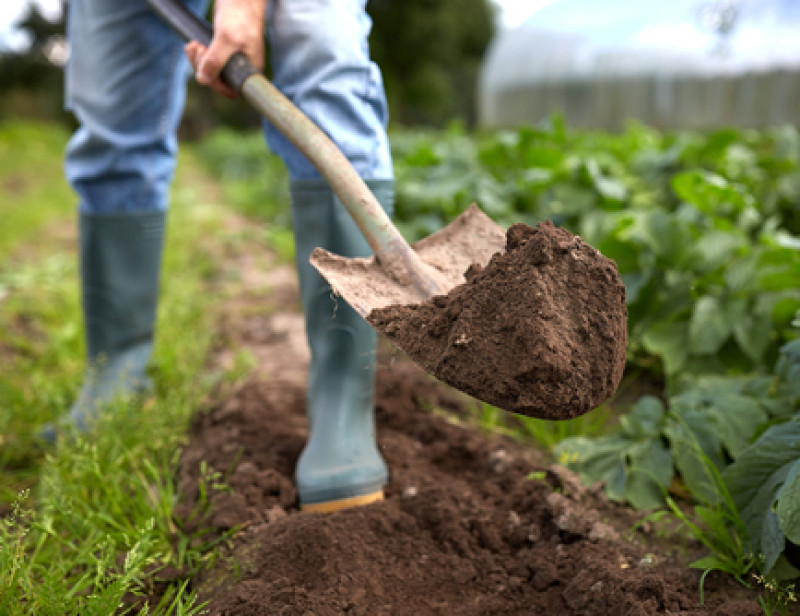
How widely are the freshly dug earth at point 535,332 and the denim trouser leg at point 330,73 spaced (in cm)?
46

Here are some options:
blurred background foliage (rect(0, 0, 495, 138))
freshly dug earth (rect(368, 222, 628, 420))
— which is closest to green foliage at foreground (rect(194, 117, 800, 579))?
freshly dug earth (rect(368, 222, 628, 420))

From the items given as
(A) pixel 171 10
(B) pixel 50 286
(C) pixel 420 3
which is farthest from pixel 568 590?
(C) pixel 420 3

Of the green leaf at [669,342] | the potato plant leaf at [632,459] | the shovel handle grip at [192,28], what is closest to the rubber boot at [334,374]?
the shovel handle grip at [192,28]

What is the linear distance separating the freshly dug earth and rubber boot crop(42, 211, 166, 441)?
1126 mm

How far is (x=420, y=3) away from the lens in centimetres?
1983

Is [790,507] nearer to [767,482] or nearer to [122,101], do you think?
[767,482]

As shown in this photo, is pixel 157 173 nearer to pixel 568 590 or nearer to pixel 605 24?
pixel 568 590

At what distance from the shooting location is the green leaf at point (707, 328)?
1.74 m

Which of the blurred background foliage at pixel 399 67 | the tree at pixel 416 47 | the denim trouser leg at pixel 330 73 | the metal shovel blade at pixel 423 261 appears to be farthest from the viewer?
the blurred background foliage at pixel 399 67

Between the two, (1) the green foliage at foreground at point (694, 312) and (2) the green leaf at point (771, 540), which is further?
(1) the green foliage at foreground at point (694, 312)

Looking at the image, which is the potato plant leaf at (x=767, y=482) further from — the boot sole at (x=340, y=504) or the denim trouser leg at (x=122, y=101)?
the denim trouser leg at (x=122, y=101)

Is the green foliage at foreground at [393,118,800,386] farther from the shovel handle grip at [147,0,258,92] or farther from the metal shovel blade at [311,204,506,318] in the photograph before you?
the shovel handle grip at [147,0,258,92]

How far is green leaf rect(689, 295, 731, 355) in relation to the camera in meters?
1.74

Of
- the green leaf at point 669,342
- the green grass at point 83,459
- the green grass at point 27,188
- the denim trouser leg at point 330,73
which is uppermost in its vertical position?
the denim trouser leg at point 330,73
